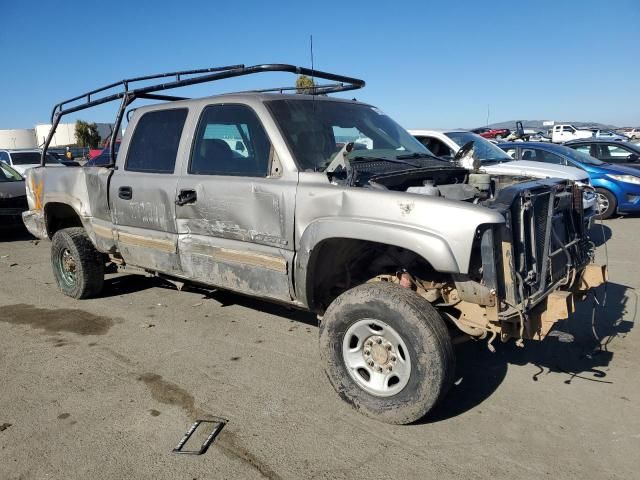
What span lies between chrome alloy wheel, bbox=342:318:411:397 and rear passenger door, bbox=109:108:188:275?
6.02 feet

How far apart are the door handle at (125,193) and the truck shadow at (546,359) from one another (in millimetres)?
3112

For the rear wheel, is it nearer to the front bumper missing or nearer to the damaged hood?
the damaged hood

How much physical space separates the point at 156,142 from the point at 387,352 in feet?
9.17

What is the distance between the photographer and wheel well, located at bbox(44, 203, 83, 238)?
19.3 feet

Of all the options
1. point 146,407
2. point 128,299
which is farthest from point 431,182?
point 128,299

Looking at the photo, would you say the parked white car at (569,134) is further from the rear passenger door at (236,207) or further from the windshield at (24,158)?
the rear passenger door at (236,207)

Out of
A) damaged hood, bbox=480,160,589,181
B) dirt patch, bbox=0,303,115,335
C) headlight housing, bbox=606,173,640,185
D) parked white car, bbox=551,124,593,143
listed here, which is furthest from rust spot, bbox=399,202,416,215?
parked white car, bbox=551,124,593,143

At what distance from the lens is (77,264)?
5.57m

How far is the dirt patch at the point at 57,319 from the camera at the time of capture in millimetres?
4905

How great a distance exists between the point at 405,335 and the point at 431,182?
125 centimetres

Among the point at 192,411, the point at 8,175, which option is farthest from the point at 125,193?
the point at 8,175

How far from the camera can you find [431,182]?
373 cm

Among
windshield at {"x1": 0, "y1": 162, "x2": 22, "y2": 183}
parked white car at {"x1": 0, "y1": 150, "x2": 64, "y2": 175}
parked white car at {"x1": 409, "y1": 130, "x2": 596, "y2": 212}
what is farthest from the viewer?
parked white car at {"x1": 0, "y1": 150, "x2": 64, "y2": 175}

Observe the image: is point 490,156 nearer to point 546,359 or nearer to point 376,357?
point 546,359
